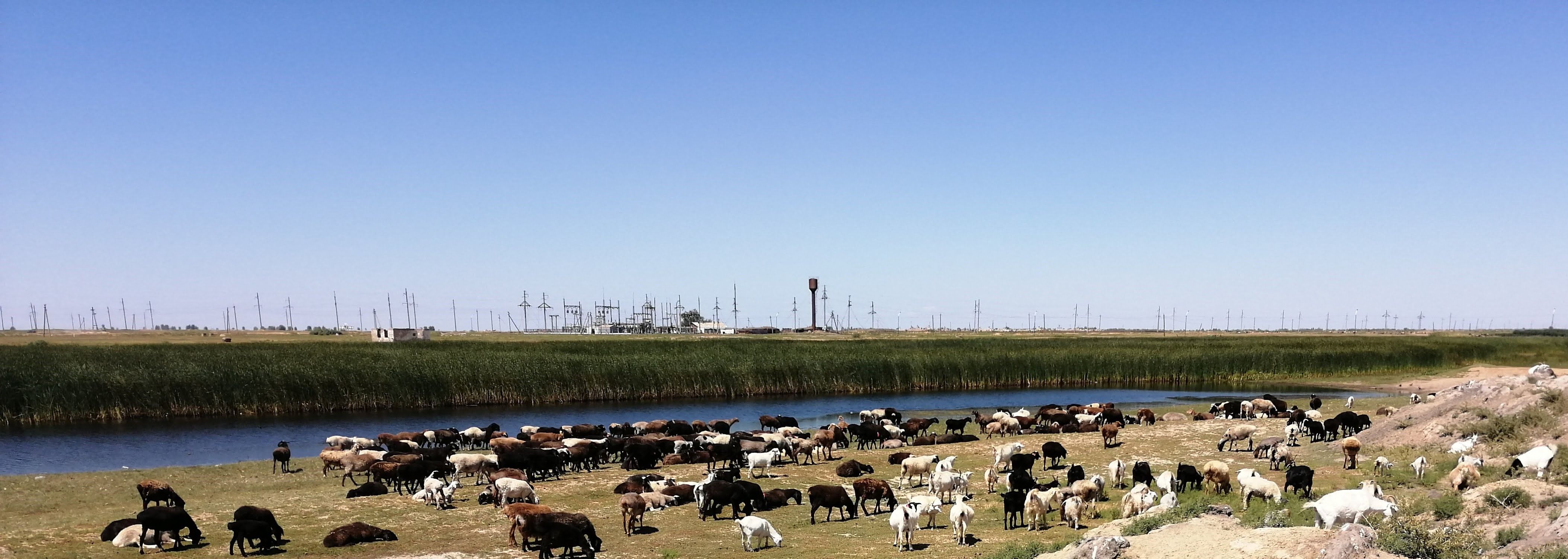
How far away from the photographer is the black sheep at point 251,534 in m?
15.4

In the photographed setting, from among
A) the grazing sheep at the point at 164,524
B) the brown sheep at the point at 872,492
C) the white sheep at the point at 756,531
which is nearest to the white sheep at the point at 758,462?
the brown sheep at the point at 872,492

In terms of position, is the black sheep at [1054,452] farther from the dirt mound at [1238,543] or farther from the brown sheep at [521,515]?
the brown sheep at [521,515]

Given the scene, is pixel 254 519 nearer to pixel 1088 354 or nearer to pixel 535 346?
pixel 535 346

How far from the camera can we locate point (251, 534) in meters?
15.5

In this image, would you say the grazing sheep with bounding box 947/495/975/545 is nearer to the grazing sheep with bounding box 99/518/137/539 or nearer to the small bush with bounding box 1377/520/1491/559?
the small bush with bounding box 1377/520/1491/559

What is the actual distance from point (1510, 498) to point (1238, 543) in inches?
261

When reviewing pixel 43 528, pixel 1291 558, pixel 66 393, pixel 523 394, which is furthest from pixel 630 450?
pixel 66 393

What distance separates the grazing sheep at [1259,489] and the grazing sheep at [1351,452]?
5916mm

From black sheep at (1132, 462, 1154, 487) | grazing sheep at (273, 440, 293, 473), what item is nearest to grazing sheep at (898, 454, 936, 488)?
black sheep at (1132, 462, 1154, 487)

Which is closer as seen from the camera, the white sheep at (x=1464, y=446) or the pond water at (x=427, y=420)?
the white sheep at (x=1464, y=446)

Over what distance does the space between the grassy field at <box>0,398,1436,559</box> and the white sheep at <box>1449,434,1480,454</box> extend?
2.68 feet

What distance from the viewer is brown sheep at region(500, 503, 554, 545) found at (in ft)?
51.5

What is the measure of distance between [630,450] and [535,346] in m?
44.1

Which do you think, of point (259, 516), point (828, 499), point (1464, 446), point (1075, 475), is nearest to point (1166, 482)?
point (1075, 475)
